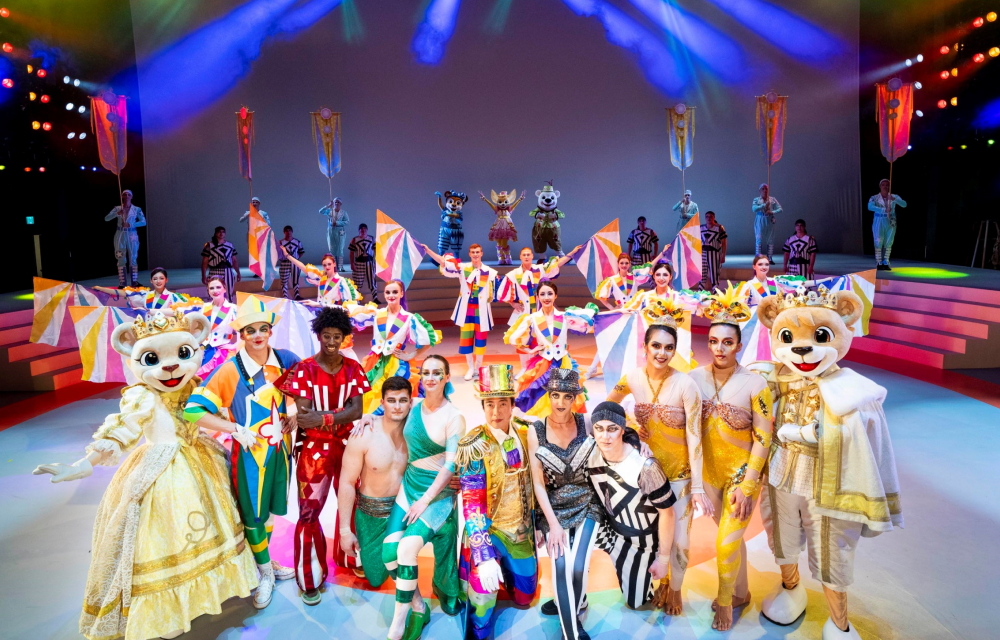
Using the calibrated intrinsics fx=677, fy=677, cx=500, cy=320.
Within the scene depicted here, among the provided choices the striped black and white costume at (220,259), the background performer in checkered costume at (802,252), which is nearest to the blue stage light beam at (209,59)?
the striped black and white costume at (220,259)

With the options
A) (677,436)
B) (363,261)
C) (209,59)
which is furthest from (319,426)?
(209,59)

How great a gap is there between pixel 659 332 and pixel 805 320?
557mm

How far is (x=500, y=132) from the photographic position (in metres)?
13.8

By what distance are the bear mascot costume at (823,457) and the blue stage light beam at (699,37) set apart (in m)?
12.3

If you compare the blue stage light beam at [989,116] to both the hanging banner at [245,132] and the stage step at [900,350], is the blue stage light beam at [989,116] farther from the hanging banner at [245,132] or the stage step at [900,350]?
the hanging banner at [245,132]

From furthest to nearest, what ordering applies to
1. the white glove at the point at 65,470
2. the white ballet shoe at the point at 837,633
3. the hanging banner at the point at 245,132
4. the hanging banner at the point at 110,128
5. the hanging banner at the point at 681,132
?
the hanging banner at the point at 681,132 → the hanging banner at the point at 245,132 → the hanging banner at the point at 110,128 → the white ballet shoe at the point at 837,633 → the white glove at the point at 65,470

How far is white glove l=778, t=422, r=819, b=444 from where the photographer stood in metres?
2.58

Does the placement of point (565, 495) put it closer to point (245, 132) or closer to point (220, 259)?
point (220, 259)

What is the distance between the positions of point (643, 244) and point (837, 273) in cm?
281

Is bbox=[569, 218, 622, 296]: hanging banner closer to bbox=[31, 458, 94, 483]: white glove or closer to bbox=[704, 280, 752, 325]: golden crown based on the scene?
bbox=[704, 280, 752, 325]: golden crown

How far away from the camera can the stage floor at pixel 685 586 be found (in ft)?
9.09

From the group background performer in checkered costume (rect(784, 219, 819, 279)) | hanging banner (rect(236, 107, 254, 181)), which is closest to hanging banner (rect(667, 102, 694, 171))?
background performer in checkered costume (rect(784, 219, 819, 279))

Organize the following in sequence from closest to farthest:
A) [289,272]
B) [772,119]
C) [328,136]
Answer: [289,272], [772,119], [328,136]

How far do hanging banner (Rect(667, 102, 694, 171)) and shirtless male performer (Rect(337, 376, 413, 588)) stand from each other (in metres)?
9.17
